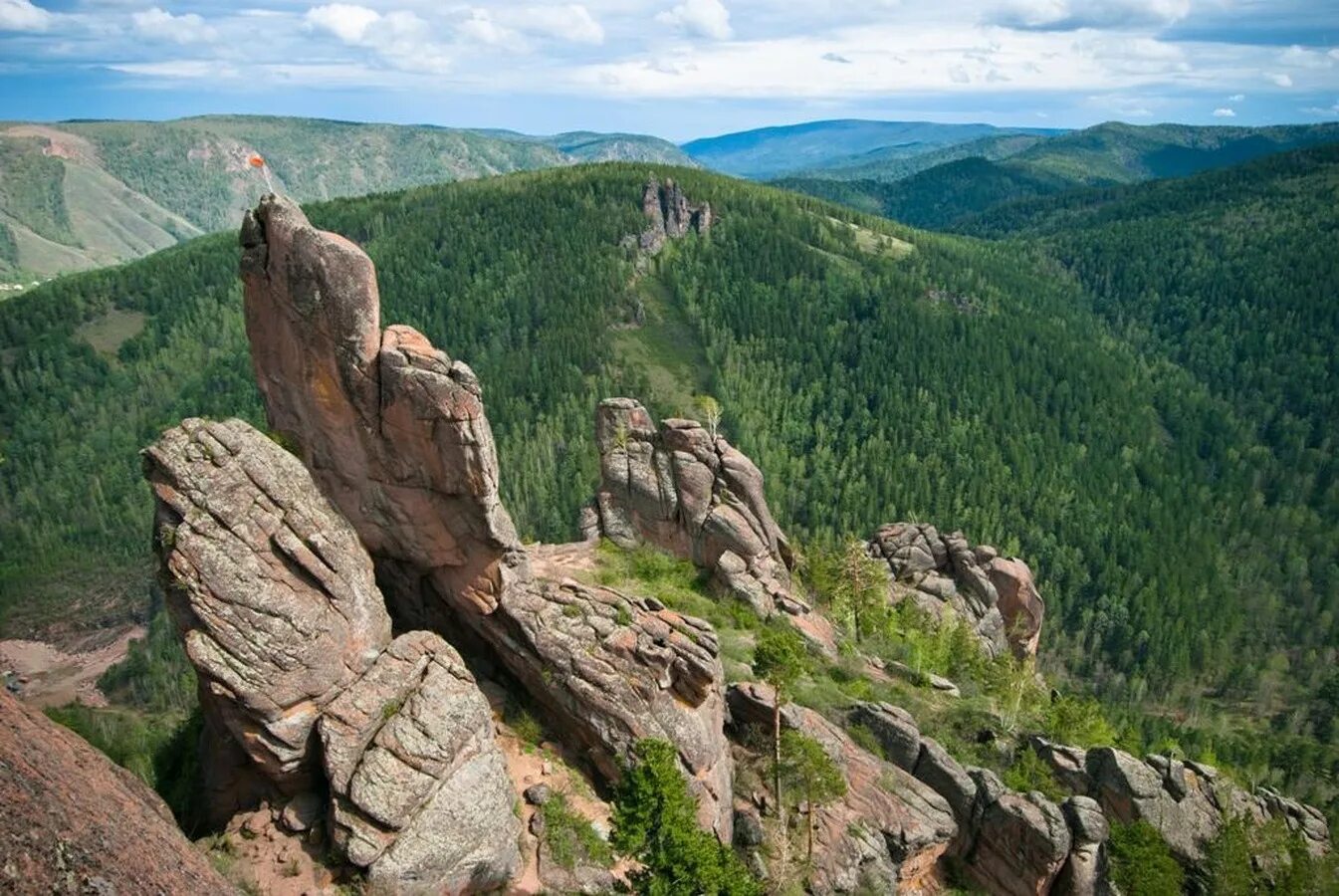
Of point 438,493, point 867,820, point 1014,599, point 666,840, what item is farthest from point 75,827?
point 1014,599

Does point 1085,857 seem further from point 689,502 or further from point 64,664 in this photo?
point 64,664

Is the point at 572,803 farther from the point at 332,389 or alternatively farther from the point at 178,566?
the point at 332,389

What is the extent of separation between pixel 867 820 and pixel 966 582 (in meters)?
49.8

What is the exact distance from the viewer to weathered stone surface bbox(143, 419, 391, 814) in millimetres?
29000

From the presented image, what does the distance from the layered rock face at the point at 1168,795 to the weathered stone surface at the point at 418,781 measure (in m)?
36.1

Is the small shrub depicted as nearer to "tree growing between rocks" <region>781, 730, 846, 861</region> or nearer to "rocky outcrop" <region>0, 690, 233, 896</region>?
"tree growing between rocks" <region>781, 730, 846, 861</region>

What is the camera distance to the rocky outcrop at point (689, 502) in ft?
207

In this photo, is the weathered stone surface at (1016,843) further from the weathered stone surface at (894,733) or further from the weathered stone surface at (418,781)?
the weathered stone surface at (418,781)

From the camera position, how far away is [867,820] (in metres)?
40.2

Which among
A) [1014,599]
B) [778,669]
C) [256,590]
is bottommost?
[1014,599]

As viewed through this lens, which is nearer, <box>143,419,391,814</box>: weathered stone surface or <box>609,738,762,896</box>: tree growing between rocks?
<box>609,738,762,896</box>: tree growing between rocks

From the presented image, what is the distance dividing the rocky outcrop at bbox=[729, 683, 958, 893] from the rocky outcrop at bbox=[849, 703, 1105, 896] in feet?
5.54

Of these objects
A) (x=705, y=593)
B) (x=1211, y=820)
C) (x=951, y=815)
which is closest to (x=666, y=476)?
(x=705, y=593)

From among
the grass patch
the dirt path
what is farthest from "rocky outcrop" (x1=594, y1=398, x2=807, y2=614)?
the dirt path
